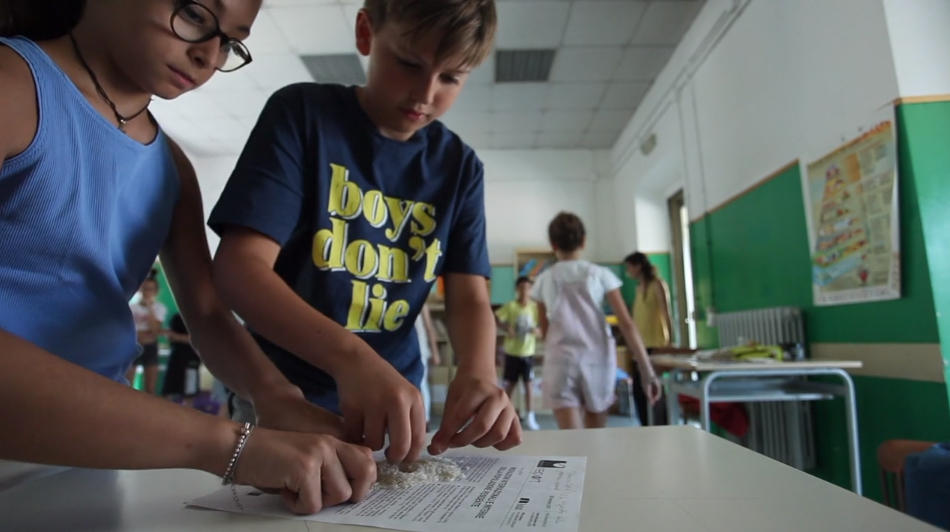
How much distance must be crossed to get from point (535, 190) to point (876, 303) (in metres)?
4.05

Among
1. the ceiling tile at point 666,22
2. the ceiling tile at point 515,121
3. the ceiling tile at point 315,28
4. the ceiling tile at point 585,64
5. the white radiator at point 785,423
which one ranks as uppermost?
the ceiling tile at point 315,28

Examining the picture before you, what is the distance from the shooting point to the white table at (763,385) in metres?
1.85

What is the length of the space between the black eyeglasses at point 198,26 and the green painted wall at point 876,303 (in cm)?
202

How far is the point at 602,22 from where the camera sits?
3365mm

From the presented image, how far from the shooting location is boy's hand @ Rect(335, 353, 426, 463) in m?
0.48

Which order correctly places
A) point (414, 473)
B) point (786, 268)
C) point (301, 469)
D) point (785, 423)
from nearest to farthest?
point (301, 469) → point (414, 473) → point (785, 423) → point (786, 268)

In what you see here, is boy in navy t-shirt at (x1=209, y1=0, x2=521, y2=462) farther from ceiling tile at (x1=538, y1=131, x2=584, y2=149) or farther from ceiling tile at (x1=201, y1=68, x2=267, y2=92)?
ceiling tile at (x1=538, y1=131, x2=584, y2=149)

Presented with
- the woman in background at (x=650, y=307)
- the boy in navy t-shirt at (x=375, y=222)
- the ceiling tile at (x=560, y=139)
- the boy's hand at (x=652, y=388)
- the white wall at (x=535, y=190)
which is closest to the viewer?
the boy in navy t-shirt at (x=375, y=222)

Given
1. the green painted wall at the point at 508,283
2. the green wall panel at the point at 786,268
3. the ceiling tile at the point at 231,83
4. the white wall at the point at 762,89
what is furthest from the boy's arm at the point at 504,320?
the ceiling tile at the point at 231,83

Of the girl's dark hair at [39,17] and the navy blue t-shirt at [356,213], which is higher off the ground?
the girl's dark hair at [39,17]

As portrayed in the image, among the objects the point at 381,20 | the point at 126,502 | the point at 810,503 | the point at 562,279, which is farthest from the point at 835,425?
the point at 126,502

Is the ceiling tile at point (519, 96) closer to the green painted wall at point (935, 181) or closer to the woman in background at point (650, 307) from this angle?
the woman in background at point (650, 307)

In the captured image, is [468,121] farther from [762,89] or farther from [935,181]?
[935,181]

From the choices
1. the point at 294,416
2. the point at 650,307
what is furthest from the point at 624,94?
the point at 294,416
